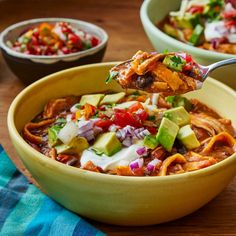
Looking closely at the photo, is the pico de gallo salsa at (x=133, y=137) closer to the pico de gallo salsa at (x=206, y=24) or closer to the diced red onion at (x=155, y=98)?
the diced red onion at (x=155, y=98)

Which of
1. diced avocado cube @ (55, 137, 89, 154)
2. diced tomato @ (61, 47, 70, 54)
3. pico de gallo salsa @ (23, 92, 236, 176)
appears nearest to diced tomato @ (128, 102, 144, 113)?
pico de gallo salsa @ (23, 92, 236, 176)

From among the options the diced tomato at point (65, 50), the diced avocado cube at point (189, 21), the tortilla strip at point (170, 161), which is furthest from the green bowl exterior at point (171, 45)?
the tortilla strip at point (170, 161)

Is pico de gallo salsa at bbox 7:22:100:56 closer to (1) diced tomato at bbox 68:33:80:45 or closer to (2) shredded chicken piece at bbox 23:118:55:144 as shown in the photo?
(1) diced tomato at bbox 68:33:80:45

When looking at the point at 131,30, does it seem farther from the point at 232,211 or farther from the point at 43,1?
the point at 232,211

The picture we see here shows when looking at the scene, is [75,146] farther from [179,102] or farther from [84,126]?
[179,102]

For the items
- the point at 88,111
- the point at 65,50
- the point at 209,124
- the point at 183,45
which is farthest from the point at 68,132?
the point at 65,50

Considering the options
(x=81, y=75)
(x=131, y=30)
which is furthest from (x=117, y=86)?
(x=131, y=30)
